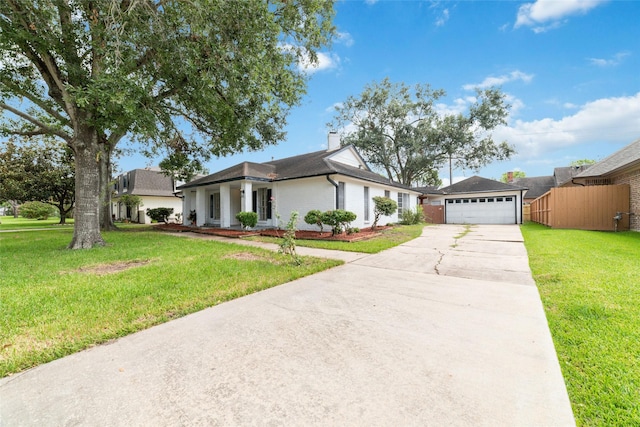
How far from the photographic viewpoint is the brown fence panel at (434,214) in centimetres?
2272

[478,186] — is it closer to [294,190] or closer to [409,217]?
[409,217]

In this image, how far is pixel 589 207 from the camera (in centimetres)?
1310

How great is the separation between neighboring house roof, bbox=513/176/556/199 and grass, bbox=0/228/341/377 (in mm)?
45292

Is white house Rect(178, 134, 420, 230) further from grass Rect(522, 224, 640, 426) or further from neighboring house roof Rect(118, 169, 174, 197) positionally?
neighboring house roof Rect(118, 169, 174, 197)

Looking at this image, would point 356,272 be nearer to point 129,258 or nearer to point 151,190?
point 129,258

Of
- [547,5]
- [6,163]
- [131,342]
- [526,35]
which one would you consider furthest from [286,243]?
[6,163]

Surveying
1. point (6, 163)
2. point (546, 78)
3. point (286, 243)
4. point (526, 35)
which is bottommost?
point (286, 243)

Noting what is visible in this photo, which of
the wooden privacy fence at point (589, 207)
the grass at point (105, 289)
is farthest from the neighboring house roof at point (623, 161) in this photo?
the grass at point (105, 289)

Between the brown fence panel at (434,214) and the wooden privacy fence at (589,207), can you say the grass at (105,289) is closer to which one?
the wooden privacy fence at (589,207)

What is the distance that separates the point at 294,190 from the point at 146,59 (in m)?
7.81

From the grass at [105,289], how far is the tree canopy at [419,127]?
898 inches

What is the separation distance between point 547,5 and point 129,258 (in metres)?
15.6

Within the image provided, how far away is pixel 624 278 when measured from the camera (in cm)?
471

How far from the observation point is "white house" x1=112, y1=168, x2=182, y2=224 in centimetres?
2633
